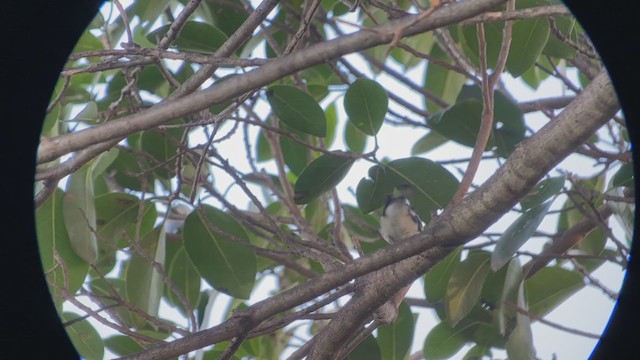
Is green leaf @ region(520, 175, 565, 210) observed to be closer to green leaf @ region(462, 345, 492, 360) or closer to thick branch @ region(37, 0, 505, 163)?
green leaf @ region(462, 345, 492, 360)

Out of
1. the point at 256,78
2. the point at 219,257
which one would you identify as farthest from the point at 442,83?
the point at 256,78

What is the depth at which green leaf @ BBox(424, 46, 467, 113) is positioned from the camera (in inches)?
115

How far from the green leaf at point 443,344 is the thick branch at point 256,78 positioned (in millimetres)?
1224

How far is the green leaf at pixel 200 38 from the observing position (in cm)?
212

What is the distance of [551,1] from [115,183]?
1.54 m

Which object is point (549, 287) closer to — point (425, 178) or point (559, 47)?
point (425, 178)

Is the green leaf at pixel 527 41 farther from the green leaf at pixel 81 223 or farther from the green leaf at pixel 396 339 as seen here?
the green leaf at pixel 81 223

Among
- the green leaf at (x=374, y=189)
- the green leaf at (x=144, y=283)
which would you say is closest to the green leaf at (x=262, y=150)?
the green leaf at (x=144, y=283)

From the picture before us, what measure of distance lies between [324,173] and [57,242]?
0.77 metres

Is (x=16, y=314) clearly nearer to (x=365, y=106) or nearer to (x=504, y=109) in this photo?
(x=365, y=106)

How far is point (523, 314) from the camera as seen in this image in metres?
1.92

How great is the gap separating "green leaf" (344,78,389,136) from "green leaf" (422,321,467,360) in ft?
2.15

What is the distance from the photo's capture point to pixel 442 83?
2967 millimetres

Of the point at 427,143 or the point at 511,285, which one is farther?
the point at 427,143
